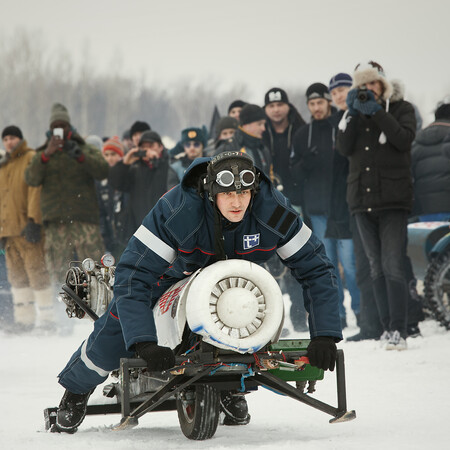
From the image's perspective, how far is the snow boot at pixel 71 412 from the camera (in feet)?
13.7

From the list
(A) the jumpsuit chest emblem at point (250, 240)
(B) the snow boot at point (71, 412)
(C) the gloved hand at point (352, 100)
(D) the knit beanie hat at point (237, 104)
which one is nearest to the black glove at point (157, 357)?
(A) the jumpsuit chest emblem at point (250, 240)

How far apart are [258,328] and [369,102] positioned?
3.95m

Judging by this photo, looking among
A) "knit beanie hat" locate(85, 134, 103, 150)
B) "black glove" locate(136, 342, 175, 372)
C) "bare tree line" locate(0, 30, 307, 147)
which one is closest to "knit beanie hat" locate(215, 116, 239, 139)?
"bare tree line" locate(0, 30, 307, 147)

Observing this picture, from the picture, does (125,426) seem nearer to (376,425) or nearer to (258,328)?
(258,328)

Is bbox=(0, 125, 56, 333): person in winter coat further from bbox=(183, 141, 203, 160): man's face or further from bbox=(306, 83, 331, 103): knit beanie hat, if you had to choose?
bbox=(306, 83, 331, 103): knit beanie hat

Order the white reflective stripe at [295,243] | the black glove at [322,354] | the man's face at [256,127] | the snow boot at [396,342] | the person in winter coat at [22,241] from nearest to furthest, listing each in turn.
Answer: the black glove at [322,354]
the white reflective stripe at [295,243]
the snow boot at [396,342]
the man's face at [256,127]
the person in winter coat at [22,241]

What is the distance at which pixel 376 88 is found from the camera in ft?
23.3

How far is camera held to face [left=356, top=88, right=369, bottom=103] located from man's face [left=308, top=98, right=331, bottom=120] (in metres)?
1.39

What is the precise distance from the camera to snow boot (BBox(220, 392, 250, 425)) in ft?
14.1

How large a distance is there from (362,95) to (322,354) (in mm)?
3849

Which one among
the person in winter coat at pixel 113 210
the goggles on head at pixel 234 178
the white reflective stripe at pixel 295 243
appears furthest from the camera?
the person in winter coat at pixel 113 210

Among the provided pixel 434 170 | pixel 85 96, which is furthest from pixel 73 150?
pixel 85 96

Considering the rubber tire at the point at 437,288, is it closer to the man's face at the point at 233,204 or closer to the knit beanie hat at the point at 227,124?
the knit beanie hat at the point at 227,124

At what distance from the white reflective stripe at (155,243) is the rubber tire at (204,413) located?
570mm
